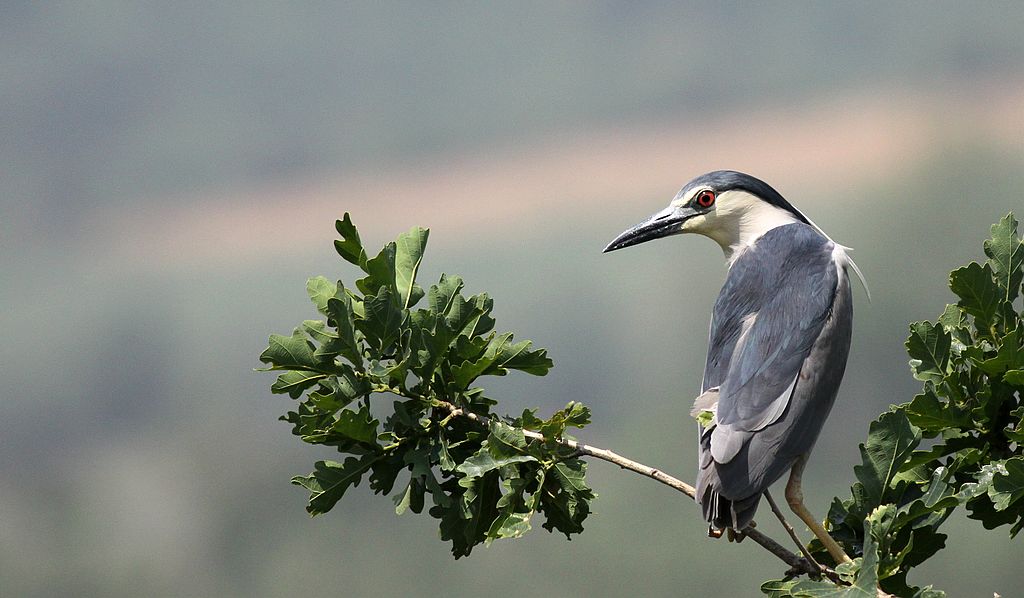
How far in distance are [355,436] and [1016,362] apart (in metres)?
1.40

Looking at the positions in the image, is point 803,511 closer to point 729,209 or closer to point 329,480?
point 729,209

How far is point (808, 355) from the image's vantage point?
104 inches

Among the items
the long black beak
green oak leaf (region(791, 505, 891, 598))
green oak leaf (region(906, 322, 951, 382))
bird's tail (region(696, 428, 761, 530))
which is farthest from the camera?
the long black beak

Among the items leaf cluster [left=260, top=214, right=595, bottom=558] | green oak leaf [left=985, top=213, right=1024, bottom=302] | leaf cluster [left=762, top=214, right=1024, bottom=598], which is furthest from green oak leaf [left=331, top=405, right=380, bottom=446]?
green oak leaf [left=985, top=213, right=1024, bottom=302]

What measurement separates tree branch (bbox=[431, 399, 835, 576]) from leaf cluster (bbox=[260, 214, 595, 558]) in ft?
0.04

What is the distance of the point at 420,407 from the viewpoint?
226 centimetres

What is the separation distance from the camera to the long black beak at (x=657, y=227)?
2.96 metres

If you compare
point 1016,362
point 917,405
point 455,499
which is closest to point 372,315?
point 455,499

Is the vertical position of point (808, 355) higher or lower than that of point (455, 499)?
higher

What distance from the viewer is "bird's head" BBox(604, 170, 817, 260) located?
3.05 meters

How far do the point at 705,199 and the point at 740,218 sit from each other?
128 mm

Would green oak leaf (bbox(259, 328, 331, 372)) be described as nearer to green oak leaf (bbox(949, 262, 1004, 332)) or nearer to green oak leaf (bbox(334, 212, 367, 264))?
green oak leaf (bbox(334, 212, 367, 264))

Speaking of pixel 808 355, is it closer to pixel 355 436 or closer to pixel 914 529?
pixel 914 529

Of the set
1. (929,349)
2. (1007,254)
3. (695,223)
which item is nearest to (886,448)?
(929,349)
